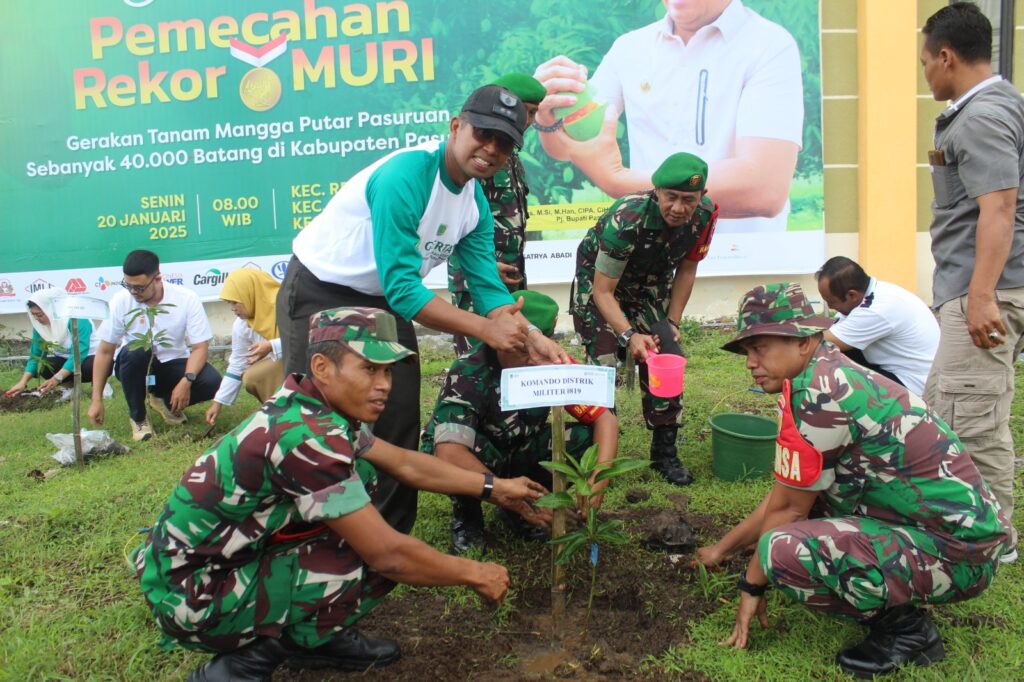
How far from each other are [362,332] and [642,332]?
2603 mm

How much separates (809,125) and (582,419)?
5580mm

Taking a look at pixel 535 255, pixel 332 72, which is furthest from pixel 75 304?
pixel 535 255

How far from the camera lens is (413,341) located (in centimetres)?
312

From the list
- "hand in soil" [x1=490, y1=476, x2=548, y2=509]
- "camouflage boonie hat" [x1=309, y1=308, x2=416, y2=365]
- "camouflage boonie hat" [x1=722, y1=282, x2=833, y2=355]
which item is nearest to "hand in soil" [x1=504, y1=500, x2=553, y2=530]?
"hand in soil" [x1=490, y1=476, x2=548, y2=509]

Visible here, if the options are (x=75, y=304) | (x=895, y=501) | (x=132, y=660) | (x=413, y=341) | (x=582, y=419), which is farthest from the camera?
(x=75, y=304)

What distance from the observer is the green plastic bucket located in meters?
3.92

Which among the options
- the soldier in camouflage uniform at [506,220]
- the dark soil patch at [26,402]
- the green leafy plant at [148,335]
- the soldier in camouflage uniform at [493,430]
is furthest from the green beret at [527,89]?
the dark soil patch at [26,402]

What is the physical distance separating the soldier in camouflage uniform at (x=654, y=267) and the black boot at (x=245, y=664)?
2.19 meters

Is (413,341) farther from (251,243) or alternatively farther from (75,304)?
(251,243)

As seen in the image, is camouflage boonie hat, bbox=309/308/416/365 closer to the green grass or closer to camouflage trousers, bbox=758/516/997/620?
the green grass

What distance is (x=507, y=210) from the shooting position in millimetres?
4504

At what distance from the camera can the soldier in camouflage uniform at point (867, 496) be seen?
2307mm

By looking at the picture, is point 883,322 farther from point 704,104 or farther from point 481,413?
point 704,104

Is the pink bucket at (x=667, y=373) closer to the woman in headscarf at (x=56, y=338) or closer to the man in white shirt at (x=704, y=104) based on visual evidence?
the man in white shirt at (x=704, y=104)
